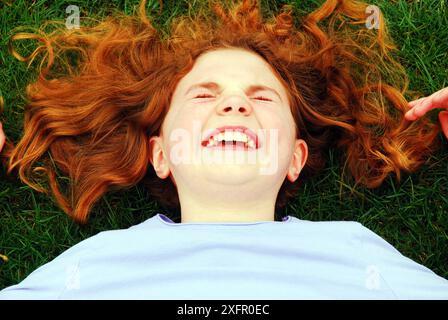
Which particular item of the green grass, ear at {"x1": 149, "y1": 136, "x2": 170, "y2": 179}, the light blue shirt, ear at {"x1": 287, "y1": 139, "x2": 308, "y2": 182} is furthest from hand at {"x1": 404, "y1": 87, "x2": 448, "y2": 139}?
ear at {"x1": 149, "y1": 136, "x2": 170, "y2": 179}

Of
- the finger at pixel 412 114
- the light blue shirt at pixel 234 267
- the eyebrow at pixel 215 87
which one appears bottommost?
the light blue shirt at pixel 234 267

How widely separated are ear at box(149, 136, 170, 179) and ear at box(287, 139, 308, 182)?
523mm

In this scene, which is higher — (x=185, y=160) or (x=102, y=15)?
(x=102, y=15)

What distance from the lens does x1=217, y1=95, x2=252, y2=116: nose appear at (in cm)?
197

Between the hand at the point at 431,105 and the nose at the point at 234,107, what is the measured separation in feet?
2.66

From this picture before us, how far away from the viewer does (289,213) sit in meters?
2.41

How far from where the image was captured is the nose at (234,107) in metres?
1.97

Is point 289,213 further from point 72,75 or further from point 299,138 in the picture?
point 72,75

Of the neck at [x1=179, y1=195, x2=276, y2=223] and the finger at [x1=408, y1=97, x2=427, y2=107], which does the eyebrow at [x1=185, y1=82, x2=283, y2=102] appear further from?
the finger at [x1=408, y1=97, x2=427, y2=107]

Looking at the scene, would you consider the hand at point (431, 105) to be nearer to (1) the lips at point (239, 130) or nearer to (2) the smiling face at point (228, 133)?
(2) the smiling face at point (228, 133)

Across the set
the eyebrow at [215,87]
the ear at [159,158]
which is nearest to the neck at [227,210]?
the ear at [159,158]

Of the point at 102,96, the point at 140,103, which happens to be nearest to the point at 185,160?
the point at 140,103

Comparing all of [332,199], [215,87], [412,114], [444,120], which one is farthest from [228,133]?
[444,120]

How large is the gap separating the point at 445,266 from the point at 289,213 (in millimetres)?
716
